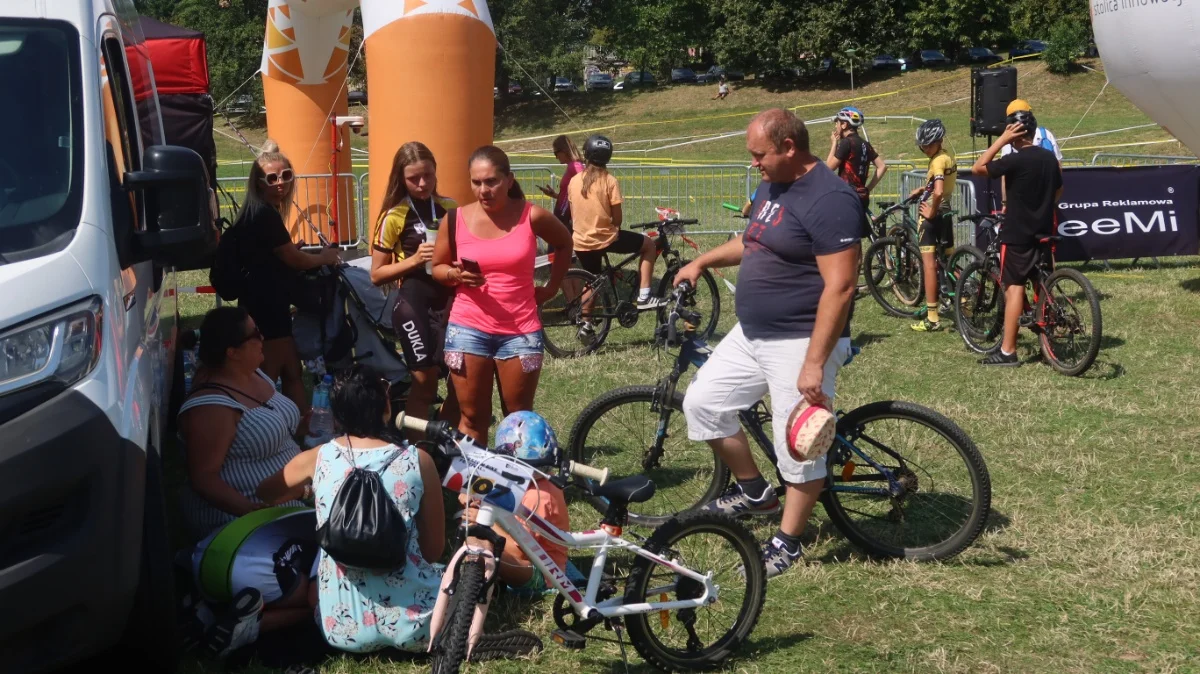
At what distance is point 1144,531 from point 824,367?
195 cm

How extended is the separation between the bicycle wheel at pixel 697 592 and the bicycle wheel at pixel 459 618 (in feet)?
2.16

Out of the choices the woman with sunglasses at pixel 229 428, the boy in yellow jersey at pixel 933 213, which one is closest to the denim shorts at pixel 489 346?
the woman with sunglasses at pixel 229 428

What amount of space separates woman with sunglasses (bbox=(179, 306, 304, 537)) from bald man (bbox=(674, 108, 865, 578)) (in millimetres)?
1816

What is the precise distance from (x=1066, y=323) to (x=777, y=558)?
4906mm

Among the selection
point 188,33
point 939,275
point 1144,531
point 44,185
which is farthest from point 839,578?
point 188,33

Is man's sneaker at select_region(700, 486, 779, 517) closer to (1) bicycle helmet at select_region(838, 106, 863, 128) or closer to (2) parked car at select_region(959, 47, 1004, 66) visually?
(1) bicycle helmet at select_region(838, 106, 863, 128)

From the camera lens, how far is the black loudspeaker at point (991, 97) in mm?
12664

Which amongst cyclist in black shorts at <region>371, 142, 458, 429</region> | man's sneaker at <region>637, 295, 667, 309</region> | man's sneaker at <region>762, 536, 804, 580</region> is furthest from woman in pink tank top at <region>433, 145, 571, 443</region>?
man's sneaker at <region>637, 295, 667, 309</region>

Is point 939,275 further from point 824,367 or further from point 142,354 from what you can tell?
point 142,354

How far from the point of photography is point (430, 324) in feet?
20.2

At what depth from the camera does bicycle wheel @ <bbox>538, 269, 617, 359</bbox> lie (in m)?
10.1

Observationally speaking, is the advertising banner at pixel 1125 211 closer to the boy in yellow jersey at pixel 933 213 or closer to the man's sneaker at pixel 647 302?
the boy in yellow jersey at pixel 933 213

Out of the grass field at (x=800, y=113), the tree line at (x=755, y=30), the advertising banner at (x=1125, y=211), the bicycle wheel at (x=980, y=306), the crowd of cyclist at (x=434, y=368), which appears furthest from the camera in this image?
the tree line at (x=755, y=30)

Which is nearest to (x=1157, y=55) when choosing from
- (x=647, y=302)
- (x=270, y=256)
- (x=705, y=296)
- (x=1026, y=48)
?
(x=705, y=296)
